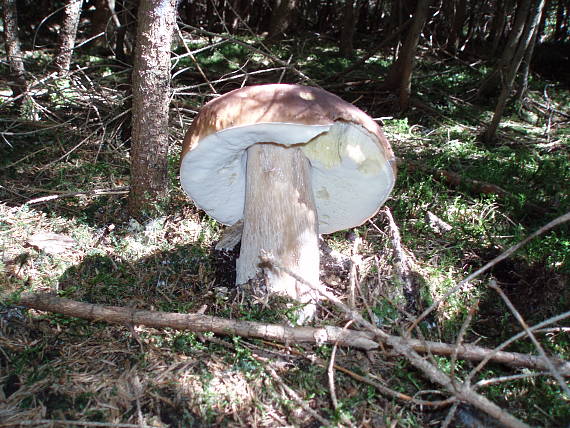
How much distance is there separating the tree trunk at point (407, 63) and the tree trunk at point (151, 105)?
362 cm

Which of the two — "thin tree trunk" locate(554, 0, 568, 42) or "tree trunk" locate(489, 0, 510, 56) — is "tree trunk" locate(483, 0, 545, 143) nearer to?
"tree trunk" locate(489, 0, 510, 56)

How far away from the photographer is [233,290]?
7.15 ft

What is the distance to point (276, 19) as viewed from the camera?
916 centimetres

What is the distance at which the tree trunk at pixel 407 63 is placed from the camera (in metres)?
4.84

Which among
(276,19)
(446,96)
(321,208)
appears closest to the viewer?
(321,208)

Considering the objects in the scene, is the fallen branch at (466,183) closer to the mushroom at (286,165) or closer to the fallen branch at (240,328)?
the mushroom at (286,165)

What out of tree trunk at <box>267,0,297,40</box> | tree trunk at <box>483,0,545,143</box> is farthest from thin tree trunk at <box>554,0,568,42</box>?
tree trunk at <box>483,0,545,143</box>

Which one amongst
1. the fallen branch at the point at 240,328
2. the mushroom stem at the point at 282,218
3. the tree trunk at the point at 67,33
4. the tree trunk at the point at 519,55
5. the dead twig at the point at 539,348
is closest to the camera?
the dead twig at the point at 539,348

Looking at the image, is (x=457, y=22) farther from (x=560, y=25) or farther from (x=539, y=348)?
(x=539, y=348)

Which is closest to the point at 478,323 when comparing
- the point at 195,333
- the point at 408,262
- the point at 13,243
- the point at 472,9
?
the point at 408,262

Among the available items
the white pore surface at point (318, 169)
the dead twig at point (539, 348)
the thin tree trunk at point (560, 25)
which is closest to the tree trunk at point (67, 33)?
the white pore surface at point (318, 169)

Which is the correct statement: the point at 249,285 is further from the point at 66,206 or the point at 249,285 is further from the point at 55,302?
the point at 66,206

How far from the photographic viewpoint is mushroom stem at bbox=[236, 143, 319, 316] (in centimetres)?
209

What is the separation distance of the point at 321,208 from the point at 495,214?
1442 mm
